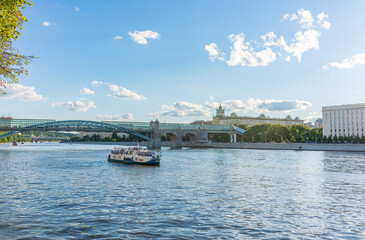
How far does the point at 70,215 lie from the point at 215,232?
23.2 feet

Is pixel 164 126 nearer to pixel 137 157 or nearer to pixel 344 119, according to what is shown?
pixel 344 119

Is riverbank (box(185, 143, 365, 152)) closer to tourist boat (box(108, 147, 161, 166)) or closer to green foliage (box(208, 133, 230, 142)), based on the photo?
green foliage (box(208, 133, 230, 142))

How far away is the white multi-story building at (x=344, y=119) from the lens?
5807 inches

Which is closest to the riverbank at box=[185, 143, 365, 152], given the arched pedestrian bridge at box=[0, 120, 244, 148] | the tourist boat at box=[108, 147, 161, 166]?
the arched pedestrian bridge at box=[0, 120, 244, 148]

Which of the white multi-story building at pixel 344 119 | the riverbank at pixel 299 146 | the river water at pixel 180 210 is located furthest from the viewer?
the white multi-story building at pixel 344 119

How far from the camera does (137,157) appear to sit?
51.1m

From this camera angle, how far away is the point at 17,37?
1337 centimetres

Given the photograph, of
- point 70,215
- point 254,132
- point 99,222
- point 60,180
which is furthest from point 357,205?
point 254,132

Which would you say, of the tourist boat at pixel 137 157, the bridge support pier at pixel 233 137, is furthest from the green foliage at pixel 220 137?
the tourist boat at pixel 137 157

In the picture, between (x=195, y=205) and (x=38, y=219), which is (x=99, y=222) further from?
(x=195, y=205)

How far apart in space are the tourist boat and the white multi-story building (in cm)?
12098

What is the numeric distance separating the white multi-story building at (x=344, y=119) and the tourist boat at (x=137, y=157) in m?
Answer: 121

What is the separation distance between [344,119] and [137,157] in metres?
129

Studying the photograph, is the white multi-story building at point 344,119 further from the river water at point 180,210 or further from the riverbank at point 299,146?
the river water at point 180,210
